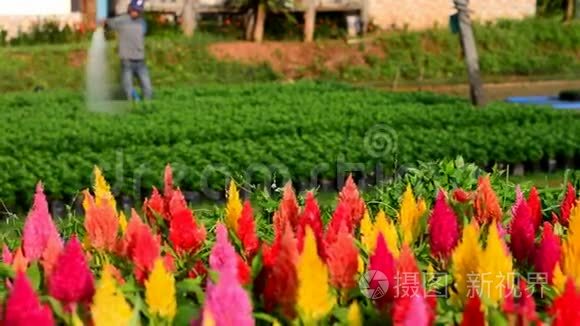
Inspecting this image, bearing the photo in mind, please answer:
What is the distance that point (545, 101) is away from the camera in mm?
18562

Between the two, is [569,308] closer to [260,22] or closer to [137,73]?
[137,73]

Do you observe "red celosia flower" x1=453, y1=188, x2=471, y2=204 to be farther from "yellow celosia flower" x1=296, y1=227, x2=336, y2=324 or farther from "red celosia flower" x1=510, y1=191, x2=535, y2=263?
"yellow celosia flower" x1=296, y1=227, x2=336, y2=324

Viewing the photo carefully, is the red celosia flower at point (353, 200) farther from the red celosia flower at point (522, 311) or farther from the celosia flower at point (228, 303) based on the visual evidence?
the celosia flower at point (228, 303)

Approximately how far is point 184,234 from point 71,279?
2.29 ft

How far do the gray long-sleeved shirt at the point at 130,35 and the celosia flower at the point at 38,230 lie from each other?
37.9 ft

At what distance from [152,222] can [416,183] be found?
5.80ft

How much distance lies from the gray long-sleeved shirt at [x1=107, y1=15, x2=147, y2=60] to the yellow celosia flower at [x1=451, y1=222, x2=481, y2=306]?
12.2m

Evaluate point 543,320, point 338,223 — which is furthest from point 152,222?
point 543,320

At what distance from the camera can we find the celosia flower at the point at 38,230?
10.2 ft

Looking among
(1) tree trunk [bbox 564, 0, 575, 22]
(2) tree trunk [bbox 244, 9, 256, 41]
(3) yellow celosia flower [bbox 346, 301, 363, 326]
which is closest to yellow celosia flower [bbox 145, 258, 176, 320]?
(3) yellow celosia flower [bbox 346, 301, 363, 326]

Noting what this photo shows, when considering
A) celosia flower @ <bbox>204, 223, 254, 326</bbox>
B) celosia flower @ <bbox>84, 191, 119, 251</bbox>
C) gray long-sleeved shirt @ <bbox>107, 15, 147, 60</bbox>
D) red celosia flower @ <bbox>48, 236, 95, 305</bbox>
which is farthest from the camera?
gray long-sleeved shirt @ <bbox>107, 15, 147, 60</bbox>

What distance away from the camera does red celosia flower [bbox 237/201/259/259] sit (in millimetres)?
3273

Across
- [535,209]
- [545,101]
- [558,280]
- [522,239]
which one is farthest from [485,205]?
[545,101]

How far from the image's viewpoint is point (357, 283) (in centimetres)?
274
